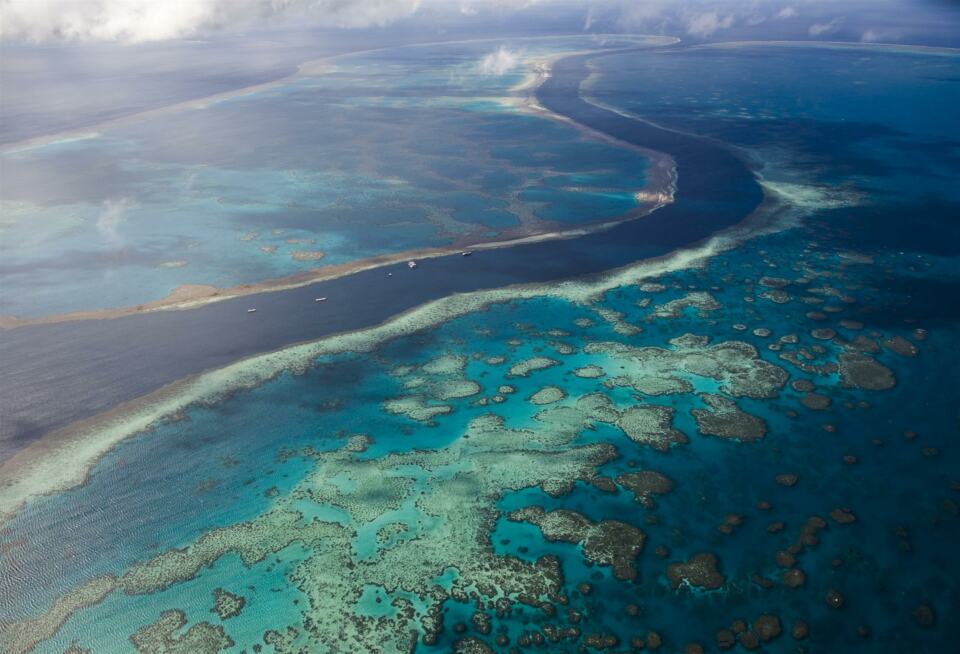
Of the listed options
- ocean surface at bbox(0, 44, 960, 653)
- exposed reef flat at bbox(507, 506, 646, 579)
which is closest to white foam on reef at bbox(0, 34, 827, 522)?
ocean surface at bbox(0, 44, 960, 653)

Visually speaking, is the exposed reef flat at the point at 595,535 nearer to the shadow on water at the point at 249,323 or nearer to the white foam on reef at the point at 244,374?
the white foam on reef at the point at 244,374

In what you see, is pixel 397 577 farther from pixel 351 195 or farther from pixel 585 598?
pixel 351 195

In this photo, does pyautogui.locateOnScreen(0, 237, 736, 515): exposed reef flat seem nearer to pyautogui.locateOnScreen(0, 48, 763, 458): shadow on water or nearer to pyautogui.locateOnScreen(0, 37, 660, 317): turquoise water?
pyautogui.locateOnScreen(0, 48, 763, 458): shadow on water

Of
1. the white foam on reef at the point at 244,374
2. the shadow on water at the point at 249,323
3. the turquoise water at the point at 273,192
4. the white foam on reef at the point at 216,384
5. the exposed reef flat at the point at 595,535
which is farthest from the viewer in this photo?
the turquoise water at the point at 273,192

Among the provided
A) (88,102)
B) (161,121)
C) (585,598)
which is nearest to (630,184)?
(585,598)

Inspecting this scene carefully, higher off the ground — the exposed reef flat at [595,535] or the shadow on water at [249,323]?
the shadow on water at [249,323]

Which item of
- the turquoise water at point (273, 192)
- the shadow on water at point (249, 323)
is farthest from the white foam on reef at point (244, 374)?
the turquoise water at point (273, 192)
